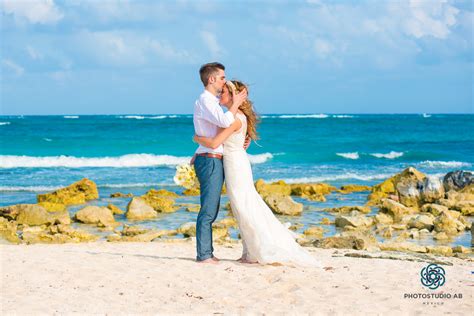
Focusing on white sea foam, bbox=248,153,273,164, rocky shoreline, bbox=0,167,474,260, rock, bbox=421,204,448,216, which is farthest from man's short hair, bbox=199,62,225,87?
white sea foam, bbox=248,153,273,164

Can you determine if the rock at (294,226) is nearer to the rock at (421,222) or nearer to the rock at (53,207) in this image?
the rock at (421,222)

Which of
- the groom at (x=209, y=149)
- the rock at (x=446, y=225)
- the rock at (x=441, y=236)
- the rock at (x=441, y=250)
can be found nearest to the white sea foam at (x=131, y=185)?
the rock at (x=446, y=225)

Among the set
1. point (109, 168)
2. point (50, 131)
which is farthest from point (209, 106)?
point (50, 131)

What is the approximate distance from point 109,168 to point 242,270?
22683 mm

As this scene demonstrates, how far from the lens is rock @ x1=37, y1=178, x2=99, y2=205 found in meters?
16.6

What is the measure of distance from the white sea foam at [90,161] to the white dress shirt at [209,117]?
23.2 metres

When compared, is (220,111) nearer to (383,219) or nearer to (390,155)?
(383,219)

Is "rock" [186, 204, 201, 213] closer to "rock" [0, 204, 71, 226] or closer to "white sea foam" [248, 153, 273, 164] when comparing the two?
"rock" [0, 204, 71, 226]

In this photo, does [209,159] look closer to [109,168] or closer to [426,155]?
[109,168]

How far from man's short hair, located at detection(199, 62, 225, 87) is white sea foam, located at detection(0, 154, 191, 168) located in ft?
76.3

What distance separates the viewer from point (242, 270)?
7.45 metres

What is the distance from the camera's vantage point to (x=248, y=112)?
24.9 ft

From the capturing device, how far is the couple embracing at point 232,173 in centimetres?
741

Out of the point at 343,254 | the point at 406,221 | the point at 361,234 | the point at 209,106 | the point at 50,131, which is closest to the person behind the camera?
the point at 209,106
